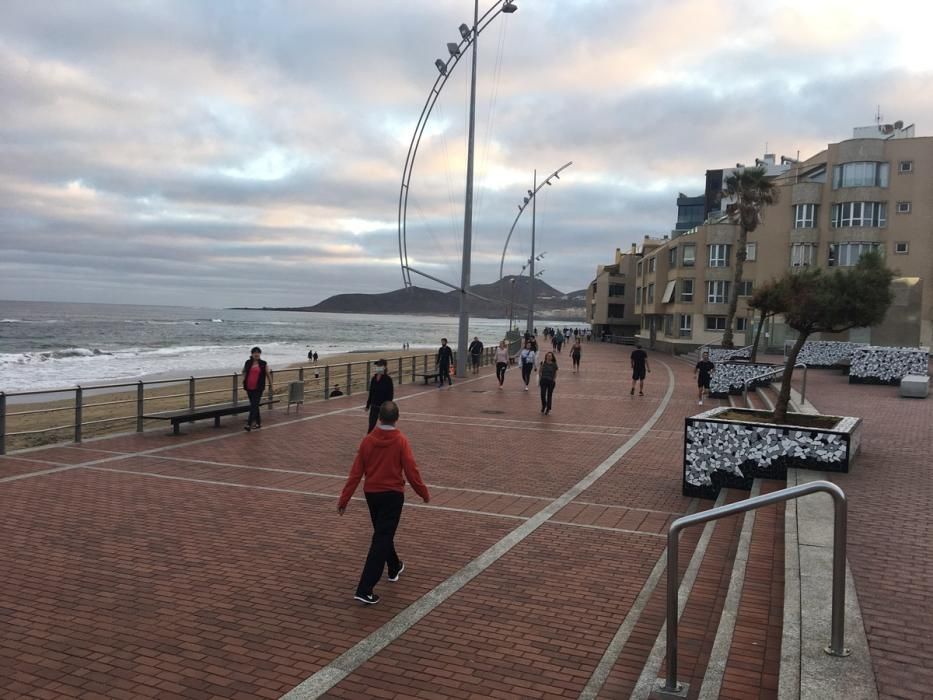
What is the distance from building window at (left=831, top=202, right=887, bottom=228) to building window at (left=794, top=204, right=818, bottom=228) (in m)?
1.62

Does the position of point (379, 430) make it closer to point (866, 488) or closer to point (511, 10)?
point (866, 488)

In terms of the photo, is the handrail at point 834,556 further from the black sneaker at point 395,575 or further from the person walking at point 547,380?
the person walking at point 547,380

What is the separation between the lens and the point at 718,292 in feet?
163

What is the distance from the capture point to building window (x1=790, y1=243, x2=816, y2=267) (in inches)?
1774

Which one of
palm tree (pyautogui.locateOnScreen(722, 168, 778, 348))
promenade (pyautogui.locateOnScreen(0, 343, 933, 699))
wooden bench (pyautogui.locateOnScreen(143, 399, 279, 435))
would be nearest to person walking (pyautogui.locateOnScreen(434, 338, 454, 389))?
wooden bench (pyautogui.locateOnScreen(143, 399, 279, 435))

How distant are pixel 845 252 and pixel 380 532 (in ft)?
150

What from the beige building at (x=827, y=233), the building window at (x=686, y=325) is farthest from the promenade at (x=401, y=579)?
the building window at (x=686, y=325)

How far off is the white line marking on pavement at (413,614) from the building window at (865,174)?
4169cm

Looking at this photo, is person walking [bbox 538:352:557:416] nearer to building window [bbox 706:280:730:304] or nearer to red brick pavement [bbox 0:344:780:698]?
red brick pavement [bbox 0:344:780:698]

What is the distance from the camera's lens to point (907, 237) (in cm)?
4238

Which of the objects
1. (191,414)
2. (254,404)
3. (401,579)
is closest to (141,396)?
(191,414)

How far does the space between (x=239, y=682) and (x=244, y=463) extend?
6.74 m

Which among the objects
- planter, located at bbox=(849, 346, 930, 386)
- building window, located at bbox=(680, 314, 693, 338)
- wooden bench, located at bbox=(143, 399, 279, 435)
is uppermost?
building window, located at bbox=(680, 314, 693, 338)

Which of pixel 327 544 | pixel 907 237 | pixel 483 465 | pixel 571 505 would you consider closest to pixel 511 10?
pixel 483 465
